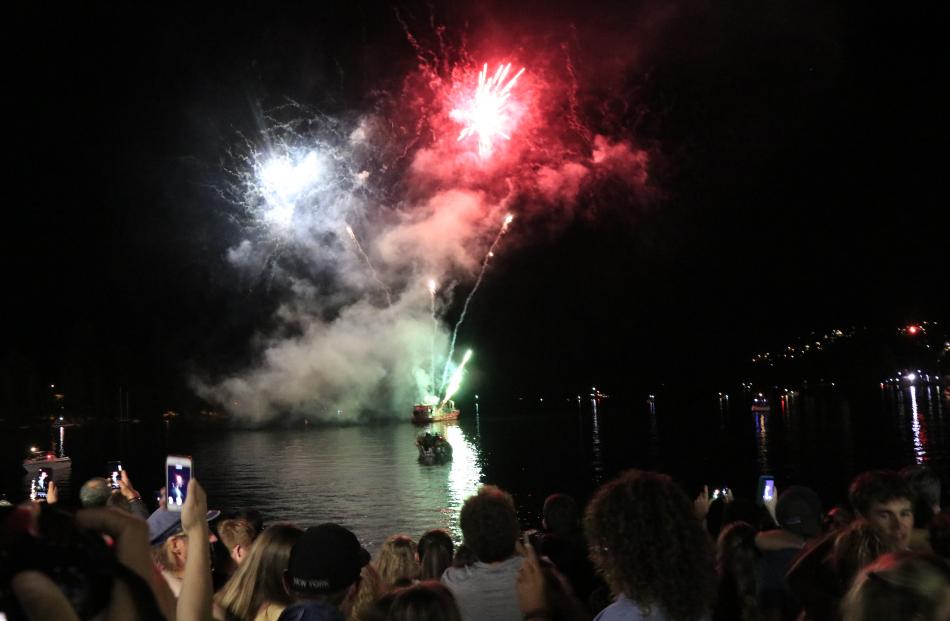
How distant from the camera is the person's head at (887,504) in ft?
14.6

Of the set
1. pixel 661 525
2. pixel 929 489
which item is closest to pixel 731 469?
pixel 929 489

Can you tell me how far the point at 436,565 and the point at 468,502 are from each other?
121cm

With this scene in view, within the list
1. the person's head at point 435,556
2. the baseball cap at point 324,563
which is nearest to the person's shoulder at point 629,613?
the baseball cap at point 324,563

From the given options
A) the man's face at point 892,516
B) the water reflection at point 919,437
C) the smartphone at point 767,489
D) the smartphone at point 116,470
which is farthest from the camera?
the water reflection at point 919,437

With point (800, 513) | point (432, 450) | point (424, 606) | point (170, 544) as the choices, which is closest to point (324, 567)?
point (424, 606)

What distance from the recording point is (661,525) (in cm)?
350

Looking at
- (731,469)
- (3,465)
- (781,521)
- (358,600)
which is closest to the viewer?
(358,600)

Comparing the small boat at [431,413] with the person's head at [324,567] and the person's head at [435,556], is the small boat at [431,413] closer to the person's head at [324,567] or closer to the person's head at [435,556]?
the person's head at [435,556]

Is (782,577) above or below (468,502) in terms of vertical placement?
below

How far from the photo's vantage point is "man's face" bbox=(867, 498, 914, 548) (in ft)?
14.6

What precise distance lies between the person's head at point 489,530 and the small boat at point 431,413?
116827mm

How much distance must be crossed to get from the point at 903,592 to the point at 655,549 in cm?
120

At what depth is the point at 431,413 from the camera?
121750mm

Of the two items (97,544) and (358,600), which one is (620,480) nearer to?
(358,600)
